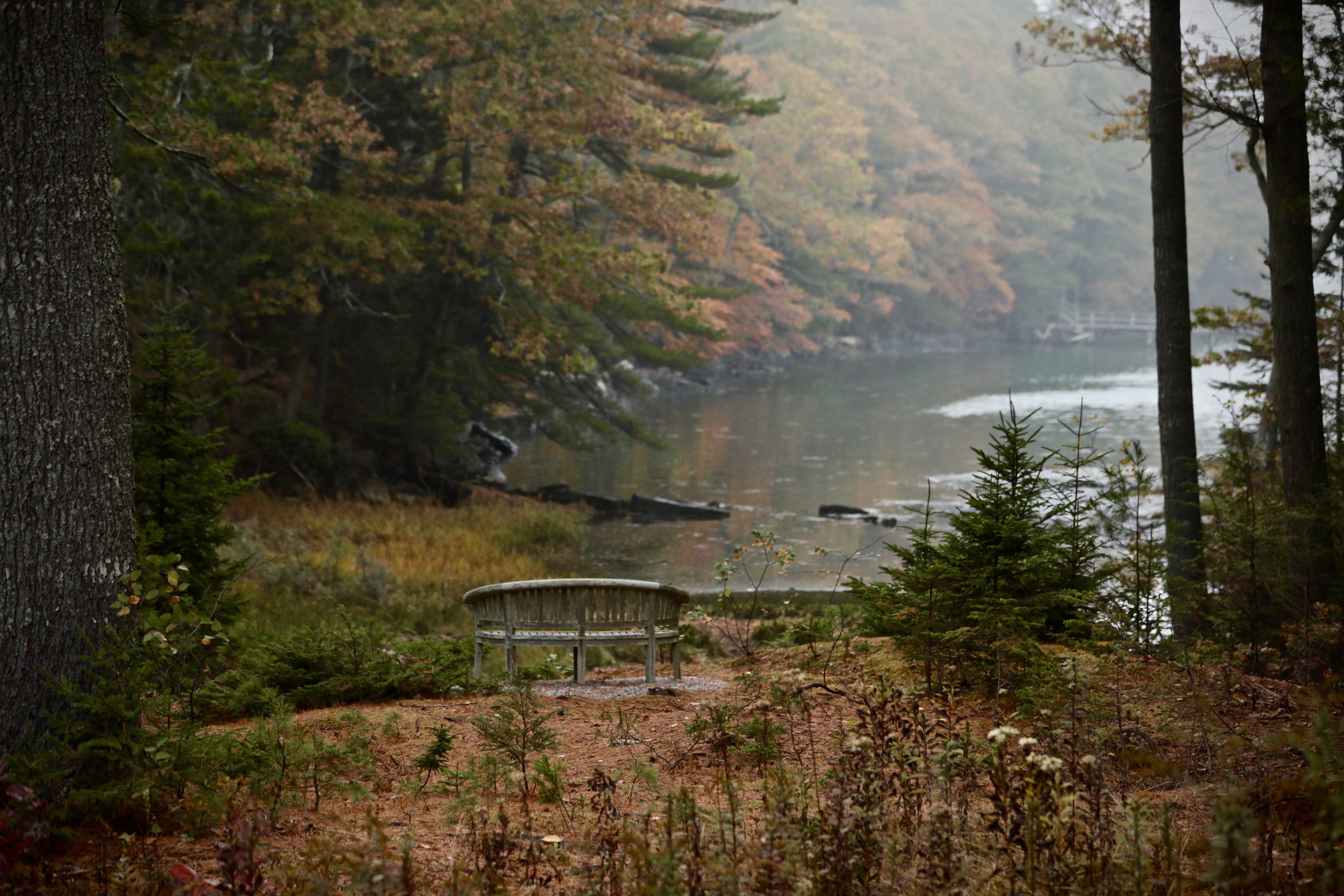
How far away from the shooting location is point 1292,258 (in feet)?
22.3

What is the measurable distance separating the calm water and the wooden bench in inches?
73.2

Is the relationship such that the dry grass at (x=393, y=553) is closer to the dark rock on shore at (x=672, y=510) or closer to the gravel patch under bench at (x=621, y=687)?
the dark rock on shore at (x=672, y=510)

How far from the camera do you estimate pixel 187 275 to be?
1352 cm

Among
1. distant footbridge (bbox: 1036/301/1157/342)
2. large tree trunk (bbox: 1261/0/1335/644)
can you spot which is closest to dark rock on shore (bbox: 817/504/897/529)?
large tree trunk (bbox: 1261/0/1335/644)

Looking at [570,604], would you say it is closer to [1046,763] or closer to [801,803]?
[801,803]

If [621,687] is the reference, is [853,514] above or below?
above

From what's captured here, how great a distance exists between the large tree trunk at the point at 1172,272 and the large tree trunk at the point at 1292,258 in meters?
0.77

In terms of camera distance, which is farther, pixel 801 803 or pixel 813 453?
pixel 813 453

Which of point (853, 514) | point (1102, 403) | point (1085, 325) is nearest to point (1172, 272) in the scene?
point (853, 514)

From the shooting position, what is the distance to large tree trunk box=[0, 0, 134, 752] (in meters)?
3.54

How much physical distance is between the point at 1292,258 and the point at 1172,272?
938mm

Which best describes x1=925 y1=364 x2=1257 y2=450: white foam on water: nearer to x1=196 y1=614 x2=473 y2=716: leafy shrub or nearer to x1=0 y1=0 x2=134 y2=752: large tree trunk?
x1=196 y1=614 x2=473 y2=716: leafy shrub

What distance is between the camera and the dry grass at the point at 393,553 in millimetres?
10180

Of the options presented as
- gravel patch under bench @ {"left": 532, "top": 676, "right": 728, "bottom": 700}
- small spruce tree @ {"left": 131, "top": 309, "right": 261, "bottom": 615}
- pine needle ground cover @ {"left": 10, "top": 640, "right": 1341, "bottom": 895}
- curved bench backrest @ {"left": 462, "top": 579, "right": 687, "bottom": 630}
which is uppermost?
small spruce tree @ {"left": 131, "top": 309, "right": 261, "bottom": 615}
